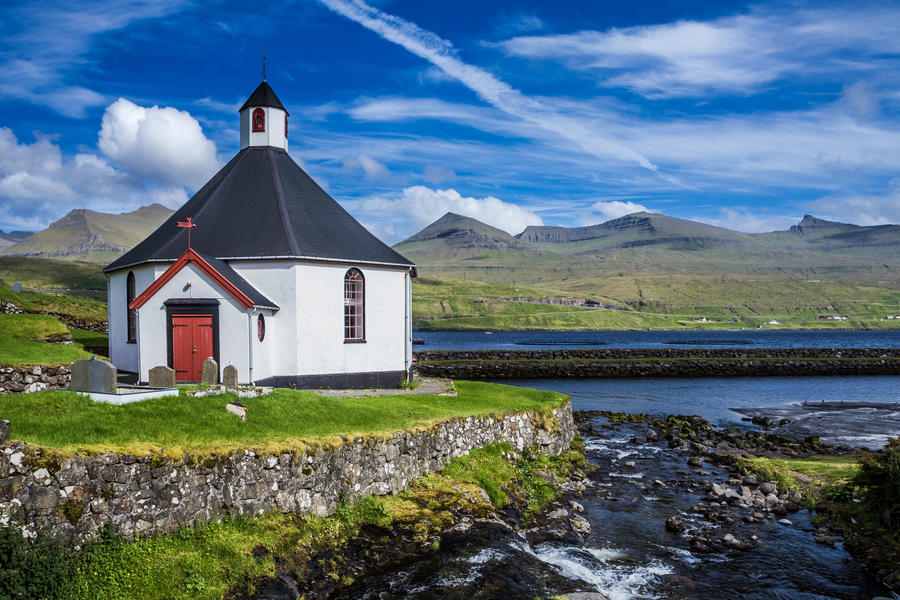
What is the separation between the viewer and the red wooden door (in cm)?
2236

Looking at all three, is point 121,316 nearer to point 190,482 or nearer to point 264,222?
point 264,222

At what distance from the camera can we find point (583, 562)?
47.2ft

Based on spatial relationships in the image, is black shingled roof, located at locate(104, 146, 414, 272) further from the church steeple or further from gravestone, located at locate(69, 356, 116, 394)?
gravestone, located at locate(69, 356, 116, 394)

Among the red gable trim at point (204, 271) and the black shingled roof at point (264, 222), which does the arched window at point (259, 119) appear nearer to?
the black shingled roof at point (264, 222)

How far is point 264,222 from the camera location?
86.2 feet

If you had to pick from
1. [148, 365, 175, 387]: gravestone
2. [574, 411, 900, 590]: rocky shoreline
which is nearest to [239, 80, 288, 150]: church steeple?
[148, 365, 175, 387]: gravestone

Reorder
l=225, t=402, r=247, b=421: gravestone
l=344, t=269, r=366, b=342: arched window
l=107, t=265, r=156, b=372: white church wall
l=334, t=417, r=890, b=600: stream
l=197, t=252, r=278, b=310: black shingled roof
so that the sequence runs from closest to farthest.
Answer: l=334, t=417, r=890, b=600: stream → l=225, t=402, r=247, b=421: gravestone → l=197, t=252, r=278, b=310: black shingled roof → l=107, t=265, r=156, b=372: white church wall → l=344, t=269, r=366, b=342: arched window

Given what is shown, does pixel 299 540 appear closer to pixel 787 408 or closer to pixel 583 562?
pixel 583 562

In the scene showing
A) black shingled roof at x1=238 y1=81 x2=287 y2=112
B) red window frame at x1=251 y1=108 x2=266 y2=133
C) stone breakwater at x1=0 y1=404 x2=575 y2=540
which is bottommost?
stone breakwater at x1=0 y1=404 x2=575 y2=540

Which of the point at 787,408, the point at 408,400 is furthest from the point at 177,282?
the point at 787,408

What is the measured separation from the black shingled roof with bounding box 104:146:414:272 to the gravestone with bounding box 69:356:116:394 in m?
11.6

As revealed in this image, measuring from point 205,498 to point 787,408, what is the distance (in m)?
45.6

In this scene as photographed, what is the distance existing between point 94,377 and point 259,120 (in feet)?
65.8

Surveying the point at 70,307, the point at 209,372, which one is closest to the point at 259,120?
the point at 209,372
